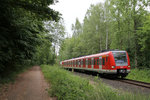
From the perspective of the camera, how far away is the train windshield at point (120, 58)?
11.0m

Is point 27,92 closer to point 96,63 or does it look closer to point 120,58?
point 120,58

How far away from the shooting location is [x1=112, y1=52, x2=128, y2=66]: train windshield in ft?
36.1

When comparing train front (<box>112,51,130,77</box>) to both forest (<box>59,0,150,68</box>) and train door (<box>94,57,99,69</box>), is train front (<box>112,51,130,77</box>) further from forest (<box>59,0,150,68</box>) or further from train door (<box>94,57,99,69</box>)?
forest (<box>59,0,150,68</box>)

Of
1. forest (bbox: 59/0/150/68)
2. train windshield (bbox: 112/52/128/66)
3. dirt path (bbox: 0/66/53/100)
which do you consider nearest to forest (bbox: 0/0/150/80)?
forest (bbox: 59/0/150/68)

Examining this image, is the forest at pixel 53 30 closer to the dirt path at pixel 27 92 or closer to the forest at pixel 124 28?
the forest at pixel 124 28

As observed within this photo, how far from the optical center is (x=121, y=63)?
11.0 m

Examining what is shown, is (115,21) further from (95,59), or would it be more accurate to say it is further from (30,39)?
(30,39)

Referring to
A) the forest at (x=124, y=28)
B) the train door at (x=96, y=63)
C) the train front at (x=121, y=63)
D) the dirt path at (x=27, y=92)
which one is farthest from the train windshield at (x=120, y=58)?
the dirt path at (x=27, y=92)

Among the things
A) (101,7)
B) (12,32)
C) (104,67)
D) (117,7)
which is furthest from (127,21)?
(12,32)

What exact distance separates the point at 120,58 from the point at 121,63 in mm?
449

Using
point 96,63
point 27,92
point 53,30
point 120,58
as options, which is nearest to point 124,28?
point 96,63

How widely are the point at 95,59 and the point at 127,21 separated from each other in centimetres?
955

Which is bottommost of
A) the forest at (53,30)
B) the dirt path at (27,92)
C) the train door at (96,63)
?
the dirt path at (27,92)

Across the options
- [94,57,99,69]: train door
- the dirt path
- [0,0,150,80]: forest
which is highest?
[0,0,150,80]: forest
